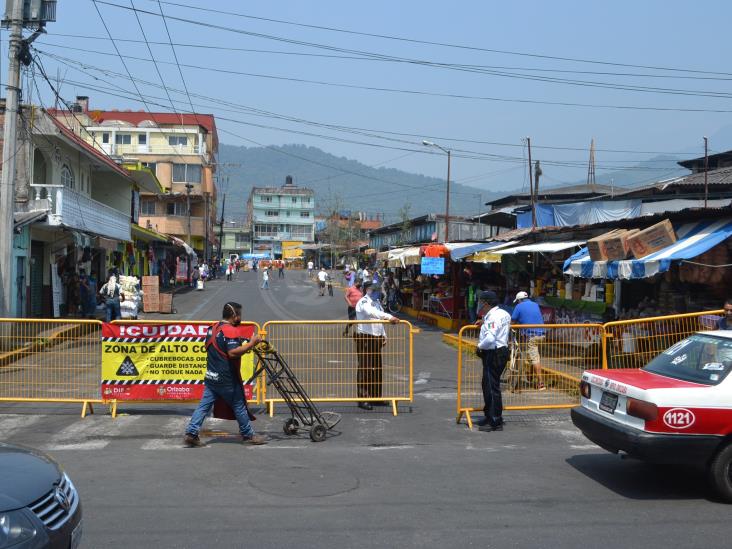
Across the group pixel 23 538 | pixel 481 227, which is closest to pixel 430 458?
pixel 23 538

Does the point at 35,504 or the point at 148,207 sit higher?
the point at 148,207

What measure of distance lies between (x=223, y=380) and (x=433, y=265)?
15410 mm

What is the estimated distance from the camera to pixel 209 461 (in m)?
7.64

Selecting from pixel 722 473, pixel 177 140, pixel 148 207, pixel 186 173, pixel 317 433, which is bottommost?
pixel 317 433

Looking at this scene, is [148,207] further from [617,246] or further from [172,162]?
[617,246]

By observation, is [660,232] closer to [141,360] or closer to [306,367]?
[306,367]

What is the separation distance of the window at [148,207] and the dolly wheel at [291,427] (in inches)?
2431

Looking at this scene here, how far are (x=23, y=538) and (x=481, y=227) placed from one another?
50.9 meters

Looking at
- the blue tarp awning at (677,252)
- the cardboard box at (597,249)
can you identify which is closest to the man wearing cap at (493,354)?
the blue tarp awning at (677,252)

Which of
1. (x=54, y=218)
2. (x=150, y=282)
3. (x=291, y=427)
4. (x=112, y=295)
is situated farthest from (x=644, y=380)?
(x=150, y=282)

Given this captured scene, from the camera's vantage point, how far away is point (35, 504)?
4.01 m

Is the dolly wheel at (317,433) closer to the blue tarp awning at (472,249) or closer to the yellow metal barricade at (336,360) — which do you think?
the yellow metal barricade at (336,360)

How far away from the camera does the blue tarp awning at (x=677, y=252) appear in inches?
444

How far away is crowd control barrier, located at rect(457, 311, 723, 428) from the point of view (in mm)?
10047
